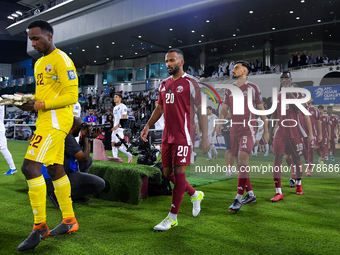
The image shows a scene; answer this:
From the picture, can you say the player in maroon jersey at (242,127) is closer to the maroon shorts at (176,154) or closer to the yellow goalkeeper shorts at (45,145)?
the maroon shorts at (176,154)

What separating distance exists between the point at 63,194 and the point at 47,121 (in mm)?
706

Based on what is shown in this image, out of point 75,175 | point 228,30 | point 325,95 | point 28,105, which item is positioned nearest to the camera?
point 28,105

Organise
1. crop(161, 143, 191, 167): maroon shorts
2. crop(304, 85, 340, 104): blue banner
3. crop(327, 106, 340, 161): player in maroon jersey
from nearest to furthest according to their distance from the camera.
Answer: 1. crop(161, 143, 191, 167): maroon shorts
2. crop(304, 85, 340, 104): blue banner
3. crop(327, 106, 340, 161): player in maroon jersey

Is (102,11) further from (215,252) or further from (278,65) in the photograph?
(215,252)

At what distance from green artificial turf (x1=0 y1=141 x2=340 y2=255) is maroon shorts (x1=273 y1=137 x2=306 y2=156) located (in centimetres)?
71

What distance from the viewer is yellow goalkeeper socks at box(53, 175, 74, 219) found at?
256 cm

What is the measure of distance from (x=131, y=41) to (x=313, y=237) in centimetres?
2427

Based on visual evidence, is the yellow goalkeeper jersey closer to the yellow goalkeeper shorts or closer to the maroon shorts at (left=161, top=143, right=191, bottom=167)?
the yellow goalkeeper shorts

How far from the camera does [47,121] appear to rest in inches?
91.1

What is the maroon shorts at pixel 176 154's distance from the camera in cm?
286

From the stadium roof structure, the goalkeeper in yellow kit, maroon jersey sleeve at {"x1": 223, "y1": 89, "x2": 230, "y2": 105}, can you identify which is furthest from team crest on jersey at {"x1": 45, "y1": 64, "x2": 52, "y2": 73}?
the stadium roof structure

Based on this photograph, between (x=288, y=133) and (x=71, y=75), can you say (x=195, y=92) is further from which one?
(x=288, y=133)

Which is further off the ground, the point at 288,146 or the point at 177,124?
the point at 177,124

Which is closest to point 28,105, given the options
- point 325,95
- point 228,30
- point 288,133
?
point 288,133
